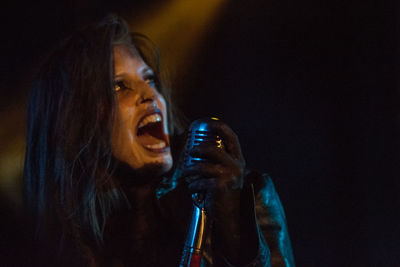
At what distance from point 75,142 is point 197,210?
32.0 inches

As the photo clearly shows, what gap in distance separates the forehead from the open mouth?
26 centimetres

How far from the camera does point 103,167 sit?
1.51 metres

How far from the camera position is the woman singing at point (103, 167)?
1396 mm

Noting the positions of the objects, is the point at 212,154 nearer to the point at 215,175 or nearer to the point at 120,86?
the point at 215,175

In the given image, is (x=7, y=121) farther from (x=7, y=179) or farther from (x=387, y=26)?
(x=387, y=26)

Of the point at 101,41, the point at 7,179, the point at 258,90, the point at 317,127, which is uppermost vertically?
the point at 101,41

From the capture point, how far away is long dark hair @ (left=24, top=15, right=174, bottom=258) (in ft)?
4.85

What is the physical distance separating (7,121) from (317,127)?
1.60m

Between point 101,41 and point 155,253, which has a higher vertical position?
point 101,41

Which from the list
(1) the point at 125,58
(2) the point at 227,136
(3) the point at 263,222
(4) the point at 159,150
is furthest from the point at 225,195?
(1) the point at 125,58

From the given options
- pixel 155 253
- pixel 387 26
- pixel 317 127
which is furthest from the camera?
pixel 317 127

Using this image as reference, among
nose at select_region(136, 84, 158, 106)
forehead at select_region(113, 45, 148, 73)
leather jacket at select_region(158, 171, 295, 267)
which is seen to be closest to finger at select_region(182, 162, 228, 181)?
leather jacket at select_region(158, 171, 295, 267)

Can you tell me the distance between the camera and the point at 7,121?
188cm

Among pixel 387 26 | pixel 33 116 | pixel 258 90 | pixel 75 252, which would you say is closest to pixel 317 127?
pixel 258 90
